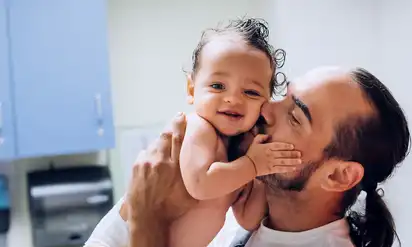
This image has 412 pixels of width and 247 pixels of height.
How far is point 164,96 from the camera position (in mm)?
2941

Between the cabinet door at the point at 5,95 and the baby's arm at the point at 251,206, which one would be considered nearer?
the baby's arm at the point at 251,206

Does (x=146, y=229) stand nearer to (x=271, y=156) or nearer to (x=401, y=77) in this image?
(x=271, y=156)

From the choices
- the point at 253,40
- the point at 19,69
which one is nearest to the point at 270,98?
the point at 253,40

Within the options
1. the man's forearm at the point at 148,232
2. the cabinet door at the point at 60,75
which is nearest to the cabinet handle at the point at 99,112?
the cabinet door at the point at 60,75

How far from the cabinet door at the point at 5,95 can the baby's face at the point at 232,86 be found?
1.60m

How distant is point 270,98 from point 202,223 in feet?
0.94

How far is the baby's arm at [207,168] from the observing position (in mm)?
1033

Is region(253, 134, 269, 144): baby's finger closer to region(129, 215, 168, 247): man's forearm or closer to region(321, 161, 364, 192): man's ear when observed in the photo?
region(321, 161, 364, 192): man's ear

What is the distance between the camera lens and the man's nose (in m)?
1.14

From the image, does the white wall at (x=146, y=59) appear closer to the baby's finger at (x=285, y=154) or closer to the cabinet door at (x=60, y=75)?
the cabinet door at (x=60, y=75)

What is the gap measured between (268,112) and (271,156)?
0.37 ft

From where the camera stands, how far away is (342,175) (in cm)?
119

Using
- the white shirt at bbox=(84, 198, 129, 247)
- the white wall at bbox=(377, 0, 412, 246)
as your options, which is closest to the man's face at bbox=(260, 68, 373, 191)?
the white shirt at bbox=(84, 198, 129, 247)

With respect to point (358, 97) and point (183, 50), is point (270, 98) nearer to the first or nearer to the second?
point (358, 97)
